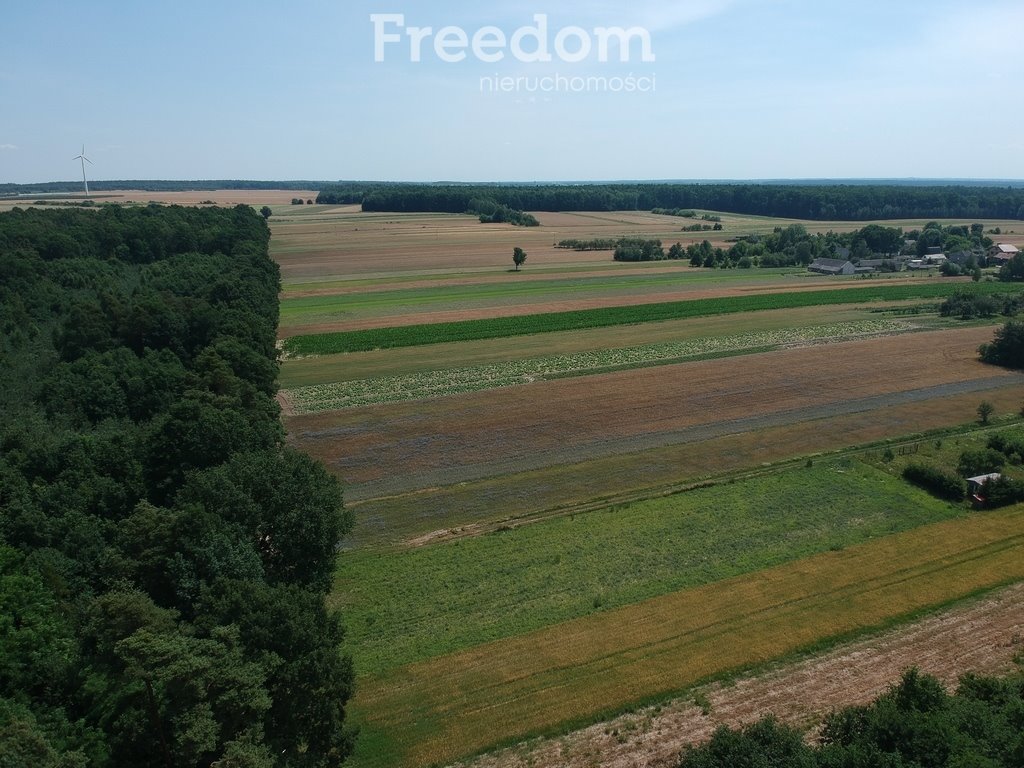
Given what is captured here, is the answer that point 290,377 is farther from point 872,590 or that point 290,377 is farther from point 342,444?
point 872,590

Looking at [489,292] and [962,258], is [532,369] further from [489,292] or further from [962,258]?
[962,258]

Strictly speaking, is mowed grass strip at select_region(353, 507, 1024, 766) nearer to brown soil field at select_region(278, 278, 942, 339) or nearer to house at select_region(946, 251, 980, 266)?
brown soil field at select_region(278, 278, 942, 339)

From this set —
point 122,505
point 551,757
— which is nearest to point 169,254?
point 122,505

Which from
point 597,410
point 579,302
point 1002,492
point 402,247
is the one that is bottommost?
point 1002,492

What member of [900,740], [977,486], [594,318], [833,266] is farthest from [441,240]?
[900,740]

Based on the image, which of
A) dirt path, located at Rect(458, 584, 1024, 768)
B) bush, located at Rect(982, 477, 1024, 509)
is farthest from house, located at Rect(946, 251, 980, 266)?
dirt path, located at Rect(458, 584, 1024, 768)

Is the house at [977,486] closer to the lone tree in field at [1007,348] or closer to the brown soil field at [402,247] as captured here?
the lone tree in field at [1007,348]

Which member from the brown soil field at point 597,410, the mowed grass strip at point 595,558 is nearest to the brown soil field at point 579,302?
the brown soil field at point 597,410
